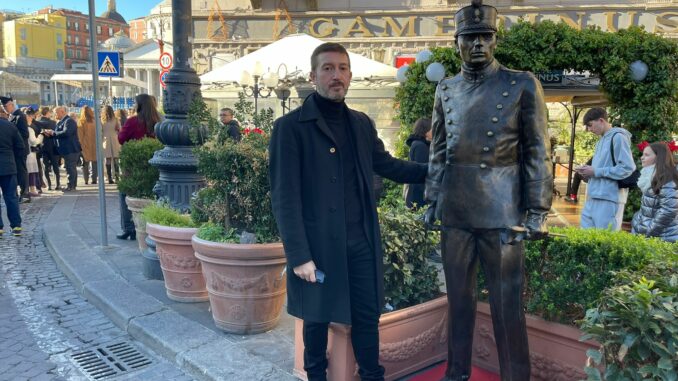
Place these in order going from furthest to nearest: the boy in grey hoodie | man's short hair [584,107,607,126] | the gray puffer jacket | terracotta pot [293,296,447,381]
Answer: man's short hair [584,107,607,126] < the boy in grey hoodie < the gray puffer jacket < terracotta pot [293,296,447,381]

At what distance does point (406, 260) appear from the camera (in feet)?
11.7

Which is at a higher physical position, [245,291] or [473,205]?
[473,205]

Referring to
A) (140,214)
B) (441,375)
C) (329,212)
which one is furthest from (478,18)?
(140,214)

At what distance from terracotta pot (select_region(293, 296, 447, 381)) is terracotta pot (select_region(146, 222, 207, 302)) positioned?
1.76 meters

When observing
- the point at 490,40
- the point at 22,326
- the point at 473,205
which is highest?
the point at 490,40

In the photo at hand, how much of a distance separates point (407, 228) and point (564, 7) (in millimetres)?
14922

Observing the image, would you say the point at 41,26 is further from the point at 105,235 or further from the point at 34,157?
the point at 105,235

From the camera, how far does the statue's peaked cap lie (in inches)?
99.9

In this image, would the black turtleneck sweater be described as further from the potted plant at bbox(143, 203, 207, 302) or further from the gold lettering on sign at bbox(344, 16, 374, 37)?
the gold lettering on sign at bbox(344, 16, 374, 37)

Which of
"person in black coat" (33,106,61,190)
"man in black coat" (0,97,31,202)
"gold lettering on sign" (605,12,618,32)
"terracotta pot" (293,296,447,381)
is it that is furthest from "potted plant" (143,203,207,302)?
"gold lettering on sign" (605,12,618,32)

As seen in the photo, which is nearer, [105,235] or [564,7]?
[105,235]

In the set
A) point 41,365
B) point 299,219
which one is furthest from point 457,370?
point 41,365

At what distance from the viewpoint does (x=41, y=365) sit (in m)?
3.96

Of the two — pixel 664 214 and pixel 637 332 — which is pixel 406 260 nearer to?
pixel 637 332
